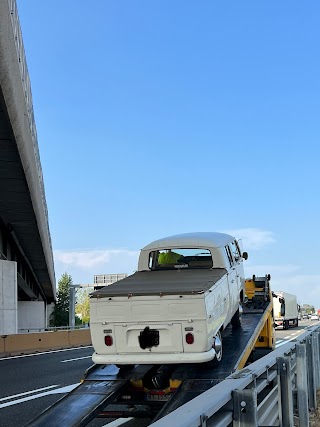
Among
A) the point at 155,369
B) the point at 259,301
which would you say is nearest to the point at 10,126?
the point at 259,301

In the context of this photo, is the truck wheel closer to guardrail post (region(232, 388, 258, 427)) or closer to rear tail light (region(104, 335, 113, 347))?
rear tail light (region(104, 335, 113, 347))

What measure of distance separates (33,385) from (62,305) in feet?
219

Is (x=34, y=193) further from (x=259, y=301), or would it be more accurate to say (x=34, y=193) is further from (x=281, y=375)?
(x=281, y=375)

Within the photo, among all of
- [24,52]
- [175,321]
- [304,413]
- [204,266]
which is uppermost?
[24,52]

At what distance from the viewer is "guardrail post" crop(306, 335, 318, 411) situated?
7436mm

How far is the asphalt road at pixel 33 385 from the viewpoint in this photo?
8.00 meters

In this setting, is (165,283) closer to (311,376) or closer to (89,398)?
(89,398)

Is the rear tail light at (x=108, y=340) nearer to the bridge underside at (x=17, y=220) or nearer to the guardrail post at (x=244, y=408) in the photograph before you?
the guardrail post at (x=244, y=408)

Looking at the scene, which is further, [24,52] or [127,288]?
[24,52]

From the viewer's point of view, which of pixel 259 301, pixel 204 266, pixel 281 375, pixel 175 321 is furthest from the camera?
pixel 259 301

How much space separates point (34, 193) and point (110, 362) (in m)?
15.4

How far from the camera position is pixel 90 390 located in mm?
6652

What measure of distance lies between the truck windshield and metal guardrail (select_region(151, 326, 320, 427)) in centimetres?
205

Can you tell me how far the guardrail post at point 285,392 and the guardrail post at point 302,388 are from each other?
74 centimetres
